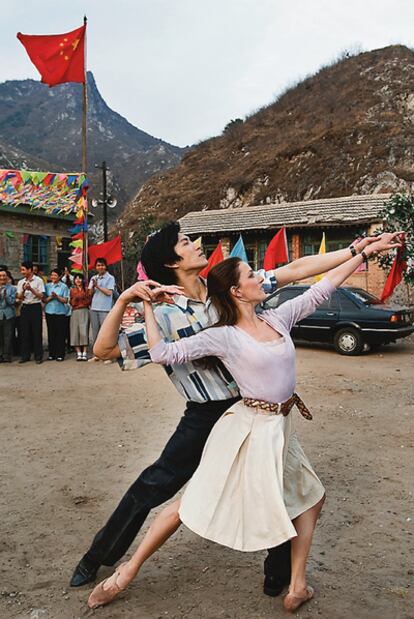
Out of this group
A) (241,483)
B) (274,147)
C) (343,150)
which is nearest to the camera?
(241,483)

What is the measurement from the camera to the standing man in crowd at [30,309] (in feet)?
33.9

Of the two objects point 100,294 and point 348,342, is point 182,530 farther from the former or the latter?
point 348,342

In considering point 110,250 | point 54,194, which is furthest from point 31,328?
point 54,194

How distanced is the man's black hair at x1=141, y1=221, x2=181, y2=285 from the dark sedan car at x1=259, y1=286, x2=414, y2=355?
8267 mm

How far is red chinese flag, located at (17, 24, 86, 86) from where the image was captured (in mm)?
11688

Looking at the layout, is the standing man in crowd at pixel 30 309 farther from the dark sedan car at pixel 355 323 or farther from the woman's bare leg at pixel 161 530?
the woman's bare leg at pixel 161 530

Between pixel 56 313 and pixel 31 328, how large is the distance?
1.87 feet

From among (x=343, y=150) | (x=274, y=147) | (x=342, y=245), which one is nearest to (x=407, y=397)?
(x=342, y=245)

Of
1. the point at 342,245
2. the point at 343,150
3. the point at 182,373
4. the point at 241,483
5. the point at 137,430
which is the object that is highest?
the point at 343,150

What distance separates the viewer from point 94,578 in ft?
9.59

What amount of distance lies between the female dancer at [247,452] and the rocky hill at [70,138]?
61.3 m

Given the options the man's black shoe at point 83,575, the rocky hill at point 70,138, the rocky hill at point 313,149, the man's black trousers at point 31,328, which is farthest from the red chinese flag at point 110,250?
the rocky hill at point 70,138

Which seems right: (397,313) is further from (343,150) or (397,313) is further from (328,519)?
(343,150)

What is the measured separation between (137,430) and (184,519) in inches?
141
